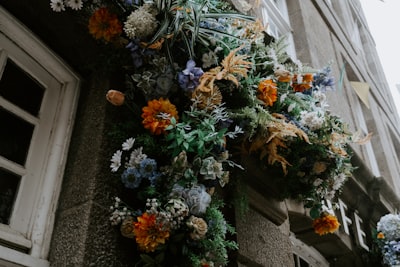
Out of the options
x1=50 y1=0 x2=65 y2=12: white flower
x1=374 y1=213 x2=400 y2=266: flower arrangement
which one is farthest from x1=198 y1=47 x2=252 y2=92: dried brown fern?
x1=374 y1=213 x2=400 y2=266: flower arrangement

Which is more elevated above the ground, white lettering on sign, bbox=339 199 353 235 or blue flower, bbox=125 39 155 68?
white lettering on sign, bbox=339 199 353 235

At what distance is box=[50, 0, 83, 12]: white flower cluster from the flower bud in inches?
18.0

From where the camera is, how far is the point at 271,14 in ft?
21.5

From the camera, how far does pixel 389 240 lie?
16.1 feet

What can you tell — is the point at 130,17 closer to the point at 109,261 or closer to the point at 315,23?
the point at 109,261

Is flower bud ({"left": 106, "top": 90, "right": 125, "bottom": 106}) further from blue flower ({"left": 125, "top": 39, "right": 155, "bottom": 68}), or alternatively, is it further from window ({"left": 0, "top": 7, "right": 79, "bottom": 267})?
window ({"left": 0, "top": 7, "right": 79, "bottom": 267})

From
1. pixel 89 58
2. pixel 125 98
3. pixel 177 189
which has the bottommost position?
pixel 177 189

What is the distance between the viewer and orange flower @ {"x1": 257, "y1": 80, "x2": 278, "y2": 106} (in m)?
2.54

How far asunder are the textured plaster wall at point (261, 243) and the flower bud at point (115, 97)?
3.62ft

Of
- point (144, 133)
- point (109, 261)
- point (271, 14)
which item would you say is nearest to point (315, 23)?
point (271, 14)

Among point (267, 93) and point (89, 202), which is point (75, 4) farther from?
point (267, 93)

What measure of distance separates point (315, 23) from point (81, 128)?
6.24m

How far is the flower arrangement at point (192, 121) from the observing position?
191 centimetres

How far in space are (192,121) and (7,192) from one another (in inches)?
36.8
